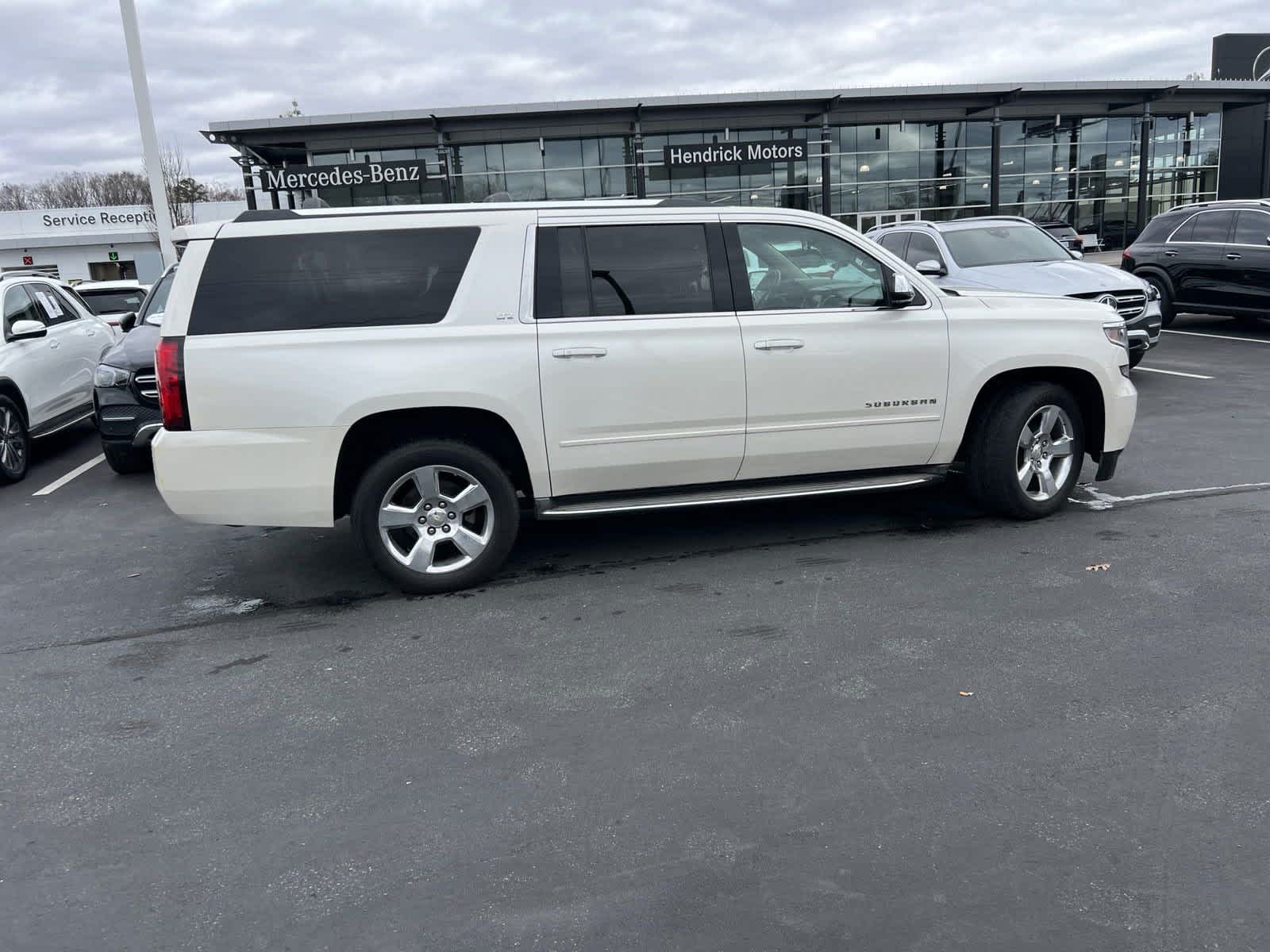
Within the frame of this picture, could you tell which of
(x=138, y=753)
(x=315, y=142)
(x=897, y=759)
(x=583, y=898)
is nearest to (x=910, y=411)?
(x=897, y=759)

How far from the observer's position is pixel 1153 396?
1038 centimetres

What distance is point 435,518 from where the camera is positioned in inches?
211

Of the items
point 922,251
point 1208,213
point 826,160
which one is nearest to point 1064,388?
point 922,251

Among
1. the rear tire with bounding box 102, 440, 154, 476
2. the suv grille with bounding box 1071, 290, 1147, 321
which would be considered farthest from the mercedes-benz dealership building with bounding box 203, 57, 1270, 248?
the rear tire with bounding box 102, 440, 154, 476

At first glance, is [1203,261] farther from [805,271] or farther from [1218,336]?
[805,271]

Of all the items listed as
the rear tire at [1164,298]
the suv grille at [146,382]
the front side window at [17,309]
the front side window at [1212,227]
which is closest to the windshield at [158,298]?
the front side window at [17,309]

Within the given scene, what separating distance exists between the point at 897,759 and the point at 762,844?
0.69 m

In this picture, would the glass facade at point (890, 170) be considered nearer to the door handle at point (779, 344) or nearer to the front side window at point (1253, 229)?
the front side window at point (1253, 229)

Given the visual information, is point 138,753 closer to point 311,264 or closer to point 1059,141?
point 311,264

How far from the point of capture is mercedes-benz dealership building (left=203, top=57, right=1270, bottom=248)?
3475 cm

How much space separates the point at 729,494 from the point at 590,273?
1.44 meters

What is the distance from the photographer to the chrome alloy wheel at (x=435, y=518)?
5.27 m

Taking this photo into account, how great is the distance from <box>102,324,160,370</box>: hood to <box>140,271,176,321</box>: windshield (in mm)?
1148

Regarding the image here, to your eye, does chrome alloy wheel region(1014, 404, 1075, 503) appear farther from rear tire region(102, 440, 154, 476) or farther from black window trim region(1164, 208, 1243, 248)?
black window trim region(1164, 208, 1243, 248)
